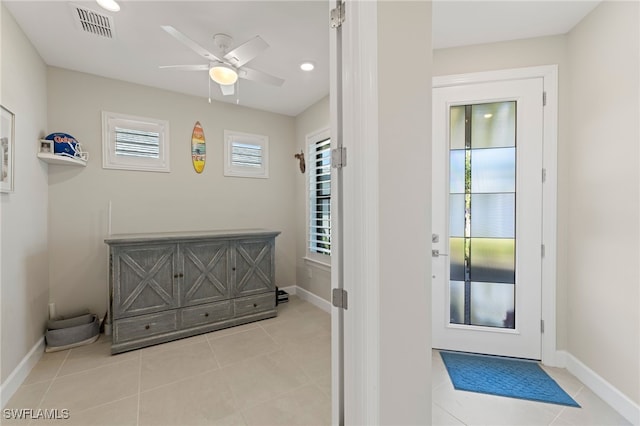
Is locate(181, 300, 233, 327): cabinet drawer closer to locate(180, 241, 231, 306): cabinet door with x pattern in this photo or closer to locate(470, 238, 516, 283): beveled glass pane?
locate(180, 241, 231, 306): cabinet door with x pattern

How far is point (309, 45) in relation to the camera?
2479 millimetres

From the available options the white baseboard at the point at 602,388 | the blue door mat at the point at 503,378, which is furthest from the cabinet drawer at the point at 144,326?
the white baseboard at the point at 602,388

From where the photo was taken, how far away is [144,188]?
130 inches

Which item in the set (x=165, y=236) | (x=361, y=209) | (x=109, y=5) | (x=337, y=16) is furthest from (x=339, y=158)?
(x=165, y=236)

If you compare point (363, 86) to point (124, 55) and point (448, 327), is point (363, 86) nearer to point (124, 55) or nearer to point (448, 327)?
point (448, 327)

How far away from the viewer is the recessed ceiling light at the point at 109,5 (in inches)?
75.5

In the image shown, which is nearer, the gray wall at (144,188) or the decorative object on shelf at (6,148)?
the decorative object on shelf at (6,148)

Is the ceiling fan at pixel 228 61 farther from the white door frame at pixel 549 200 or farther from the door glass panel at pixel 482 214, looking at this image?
the white door frame at pixel 549 200

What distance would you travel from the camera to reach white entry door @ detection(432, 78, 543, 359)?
2.29 m

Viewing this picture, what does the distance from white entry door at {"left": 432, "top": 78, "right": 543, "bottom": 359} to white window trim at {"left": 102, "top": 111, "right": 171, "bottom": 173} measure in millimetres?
3134

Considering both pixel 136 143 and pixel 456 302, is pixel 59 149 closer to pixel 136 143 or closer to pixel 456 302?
pixel 136 143

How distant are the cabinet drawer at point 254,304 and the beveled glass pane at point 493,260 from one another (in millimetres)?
2256

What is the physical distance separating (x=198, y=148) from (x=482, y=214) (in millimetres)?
3407

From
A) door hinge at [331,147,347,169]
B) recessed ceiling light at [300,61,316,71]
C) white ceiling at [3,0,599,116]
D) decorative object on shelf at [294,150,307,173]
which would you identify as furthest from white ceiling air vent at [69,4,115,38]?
decorative object on shelf at [294,150,307,173]
